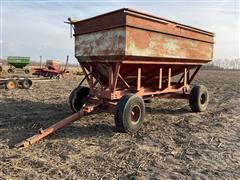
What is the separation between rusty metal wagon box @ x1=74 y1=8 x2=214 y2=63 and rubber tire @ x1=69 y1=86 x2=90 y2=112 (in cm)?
84

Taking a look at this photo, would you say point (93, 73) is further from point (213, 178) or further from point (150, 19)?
point (213, 178)

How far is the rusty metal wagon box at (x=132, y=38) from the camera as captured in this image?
18.5 ft

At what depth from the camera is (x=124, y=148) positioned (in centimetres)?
480

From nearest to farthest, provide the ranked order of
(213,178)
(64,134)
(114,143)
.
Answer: (213,178) → (114,143) → (64,134)

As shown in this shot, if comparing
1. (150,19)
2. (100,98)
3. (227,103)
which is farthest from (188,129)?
(227,103)

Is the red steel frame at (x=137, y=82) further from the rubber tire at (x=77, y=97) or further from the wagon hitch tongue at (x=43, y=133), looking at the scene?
the wagon hitch tongue at (x=43, y=133)

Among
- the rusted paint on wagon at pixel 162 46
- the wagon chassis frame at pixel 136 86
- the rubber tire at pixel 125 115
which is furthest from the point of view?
the wagon chassis frame at pixel 136 86

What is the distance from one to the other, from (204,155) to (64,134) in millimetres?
2667

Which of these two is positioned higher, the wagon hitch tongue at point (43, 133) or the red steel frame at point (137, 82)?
the red steel frame at point (137, 82)

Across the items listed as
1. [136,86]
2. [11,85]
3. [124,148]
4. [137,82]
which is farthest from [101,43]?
[11,85]

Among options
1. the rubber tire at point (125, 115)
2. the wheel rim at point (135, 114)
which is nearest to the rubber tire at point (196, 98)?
the wheel rim at point (135, 114)

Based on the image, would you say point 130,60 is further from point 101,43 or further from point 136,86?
point 136,86

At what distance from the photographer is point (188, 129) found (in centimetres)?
609

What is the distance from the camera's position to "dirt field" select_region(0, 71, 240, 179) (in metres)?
3.83
